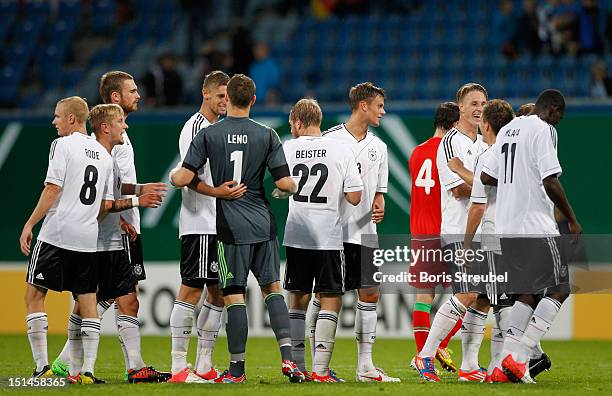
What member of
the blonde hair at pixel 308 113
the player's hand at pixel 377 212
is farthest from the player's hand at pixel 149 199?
the player's hand at pixel 377 212

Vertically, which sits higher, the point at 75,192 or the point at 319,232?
the point at 75,192

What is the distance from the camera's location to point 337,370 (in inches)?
416

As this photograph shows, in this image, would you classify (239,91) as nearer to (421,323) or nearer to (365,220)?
(365,220)

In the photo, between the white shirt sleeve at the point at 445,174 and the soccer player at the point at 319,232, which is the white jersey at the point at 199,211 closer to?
the soccer player at the point at 319,232

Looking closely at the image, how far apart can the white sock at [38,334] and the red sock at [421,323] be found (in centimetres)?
337

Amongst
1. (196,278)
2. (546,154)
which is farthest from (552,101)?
(196,278)

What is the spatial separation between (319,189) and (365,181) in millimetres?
711

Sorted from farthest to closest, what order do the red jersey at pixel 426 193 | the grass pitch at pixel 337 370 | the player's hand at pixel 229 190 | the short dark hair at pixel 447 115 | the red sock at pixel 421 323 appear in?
the short dark hair at pixel 447 115 < the red jersey at pixel 426 193 < the red sock at pixel 421 323 < the player's hand at pixel 229 190 < the grass pitch at pixel 337 370

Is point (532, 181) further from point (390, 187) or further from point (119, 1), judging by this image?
point (119, 1)

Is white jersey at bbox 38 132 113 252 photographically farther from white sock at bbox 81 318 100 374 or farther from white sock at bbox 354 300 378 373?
white sock at bbox 354 300 378 373

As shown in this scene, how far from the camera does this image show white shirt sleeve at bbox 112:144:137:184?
9516 millimetres

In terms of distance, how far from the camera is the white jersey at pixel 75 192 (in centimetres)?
881

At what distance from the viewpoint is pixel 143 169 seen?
54.4ft

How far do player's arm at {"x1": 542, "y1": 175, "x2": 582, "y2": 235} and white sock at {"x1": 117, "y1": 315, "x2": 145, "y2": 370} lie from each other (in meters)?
3.52
